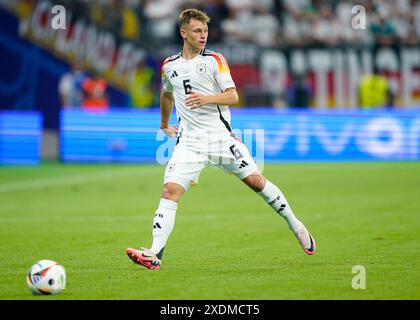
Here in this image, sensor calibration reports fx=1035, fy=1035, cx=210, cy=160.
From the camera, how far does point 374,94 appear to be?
29.5 metres

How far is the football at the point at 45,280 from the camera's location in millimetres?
8359

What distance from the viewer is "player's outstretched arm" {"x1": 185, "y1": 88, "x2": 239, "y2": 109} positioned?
966 cm

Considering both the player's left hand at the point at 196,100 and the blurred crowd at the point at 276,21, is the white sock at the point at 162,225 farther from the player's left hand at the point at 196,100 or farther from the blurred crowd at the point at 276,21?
the blurred crowd at the point at 276,21

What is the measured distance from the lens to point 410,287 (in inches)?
336

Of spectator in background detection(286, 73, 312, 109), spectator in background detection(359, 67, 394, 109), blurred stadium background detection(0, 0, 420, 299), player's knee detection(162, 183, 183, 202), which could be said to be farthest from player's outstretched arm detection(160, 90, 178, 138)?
spectator in background detection(359, 67, 394, 109)

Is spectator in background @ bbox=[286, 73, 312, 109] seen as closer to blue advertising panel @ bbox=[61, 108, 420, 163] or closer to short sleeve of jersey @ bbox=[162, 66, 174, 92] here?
blue advertising panel @ bbox=[61, 108, 420, 163]

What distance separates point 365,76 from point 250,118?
729 cm

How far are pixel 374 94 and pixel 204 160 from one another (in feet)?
66.1

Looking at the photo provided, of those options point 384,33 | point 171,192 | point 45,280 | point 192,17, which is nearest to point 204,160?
point 171,192

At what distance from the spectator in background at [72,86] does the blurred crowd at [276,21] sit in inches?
84.3

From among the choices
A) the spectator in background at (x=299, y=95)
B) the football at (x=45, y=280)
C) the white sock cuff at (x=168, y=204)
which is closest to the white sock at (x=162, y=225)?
the white sock cuff at (x=168, y=204)

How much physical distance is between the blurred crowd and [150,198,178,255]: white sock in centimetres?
2163

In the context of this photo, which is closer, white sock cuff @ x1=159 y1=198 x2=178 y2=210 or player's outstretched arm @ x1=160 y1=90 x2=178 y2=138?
white sock cuff @ x1=159 y1=198 x2=178 y2=210
